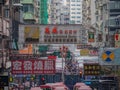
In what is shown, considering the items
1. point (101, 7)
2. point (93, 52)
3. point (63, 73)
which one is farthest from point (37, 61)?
point (101, 7)

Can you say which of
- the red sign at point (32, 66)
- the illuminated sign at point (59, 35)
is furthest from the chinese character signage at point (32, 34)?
the red sign at point (32, 66)

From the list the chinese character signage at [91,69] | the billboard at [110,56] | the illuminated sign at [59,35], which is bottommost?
the chinese character signage at [91,69]

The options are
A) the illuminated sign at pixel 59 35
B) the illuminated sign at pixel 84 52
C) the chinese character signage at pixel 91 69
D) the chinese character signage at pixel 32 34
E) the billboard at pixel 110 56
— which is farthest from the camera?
the illuminated sign at pixel 84 52

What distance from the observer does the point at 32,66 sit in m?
27.4

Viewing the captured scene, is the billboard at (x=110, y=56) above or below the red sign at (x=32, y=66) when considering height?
above

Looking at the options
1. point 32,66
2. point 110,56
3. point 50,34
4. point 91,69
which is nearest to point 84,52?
point 91,69

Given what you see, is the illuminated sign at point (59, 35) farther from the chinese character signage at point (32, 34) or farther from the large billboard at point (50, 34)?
the chinese character signage at point (32, 34)

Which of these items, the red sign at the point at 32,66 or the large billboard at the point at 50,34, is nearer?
the large billboard at the point at 50,34

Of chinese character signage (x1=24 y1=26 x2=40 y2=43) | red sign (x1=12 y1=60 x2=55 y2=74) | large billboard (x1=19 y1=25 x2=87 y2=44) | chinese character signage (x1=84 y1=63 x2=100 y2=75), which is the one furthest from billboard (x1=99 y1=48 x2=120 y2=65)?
chinese character signage (x1=84 y1=63 x2=100 y2=75)

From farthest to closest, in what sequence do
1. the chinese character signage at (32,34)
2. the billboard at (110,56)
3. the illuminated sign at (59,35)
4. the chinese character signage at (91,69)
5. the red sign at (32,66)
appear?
the chinese character signage at (91,69) → the red sign at (32,66) → the billboard at (110,56) → the chinese character signage at (32,34) → the illuminated sign at (59,35)

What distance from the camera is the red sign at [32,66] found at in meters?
27.1

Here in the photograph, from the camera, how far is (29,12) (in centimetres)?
6372

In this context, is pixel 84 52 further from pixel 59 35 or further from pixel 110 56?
pixel 59 35

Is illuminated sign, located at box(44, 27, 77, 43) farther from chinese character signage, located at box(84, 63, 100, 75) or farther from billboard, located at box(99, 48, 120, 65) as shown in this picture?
chinese character signage, located at box(84, 63, 100, 75)
